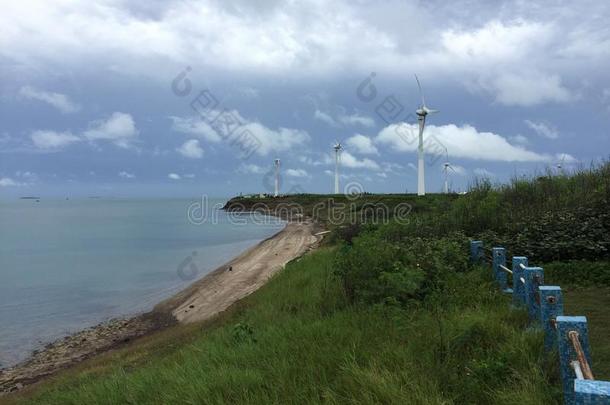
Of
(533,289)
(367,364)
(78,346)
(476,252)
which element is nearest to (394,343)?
(367,364)

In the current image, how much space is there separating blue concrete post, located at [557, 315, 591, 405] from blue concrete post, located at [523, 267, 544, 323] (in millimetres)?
1799

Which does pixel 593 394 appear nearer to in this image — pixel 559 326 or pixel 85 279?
pixel 559 326

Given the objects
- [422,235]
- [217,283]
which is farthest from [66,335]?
[422,235]

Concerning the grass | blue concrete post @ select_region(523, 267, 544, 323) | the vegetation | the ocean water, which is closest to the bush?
the vegetation

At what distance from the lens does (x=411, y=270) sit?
8.73 m

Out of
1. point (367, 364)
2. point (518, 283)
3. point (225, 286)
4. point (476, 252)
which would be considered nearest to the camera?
point (367, 364)

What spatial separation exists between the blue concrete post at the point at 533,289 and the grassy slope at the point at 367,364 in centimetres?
22

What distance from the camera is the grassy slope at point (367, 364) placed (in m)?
4.89

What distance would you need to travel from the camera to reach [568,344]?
4281 millimetres

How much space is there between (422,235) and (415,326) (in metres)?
8.86

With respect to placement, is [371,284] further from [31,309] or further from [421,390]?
[31,309]

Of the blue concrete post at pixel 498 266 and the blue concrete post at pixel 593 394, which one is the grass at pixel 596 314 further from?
the blue concrete post at pixel 593 394

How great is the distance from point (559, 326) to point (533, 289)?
92.4 inches

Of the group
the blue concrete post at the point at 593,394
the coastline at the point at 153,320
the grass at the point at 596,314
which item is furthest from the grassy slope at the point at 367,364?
the coastline at the point at 153,320
